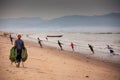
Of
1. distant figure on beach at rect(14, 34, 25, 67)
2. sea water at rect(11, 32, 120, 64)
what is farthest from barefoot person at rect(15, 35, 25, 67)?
sea water at rect(11, 32, 120, 64)

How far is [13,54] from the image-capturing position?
8336mm

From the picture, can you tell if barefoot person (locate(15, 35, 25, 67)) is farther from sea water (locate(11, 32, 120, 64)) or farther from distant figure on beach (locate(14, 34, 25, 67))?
sea water (locate(11, 32, 120, 64))

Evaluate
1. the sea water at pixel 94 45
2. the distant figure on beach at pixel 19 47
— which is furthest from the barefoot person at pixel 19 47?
the sea water at pixel 94 45

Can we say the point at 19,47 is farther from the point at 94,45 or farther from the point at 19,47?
the point at 94,45

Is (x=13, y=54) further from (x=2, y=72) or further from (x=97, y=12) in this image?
(x=97, y=12)

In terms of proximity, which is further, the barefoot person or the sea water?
the sea water

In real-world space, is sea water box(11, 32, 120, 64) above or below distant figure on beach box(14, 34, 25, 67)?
below

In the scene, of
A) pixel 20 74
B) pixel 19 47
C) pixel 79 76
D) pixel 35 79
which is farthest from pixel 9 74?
pixel 79 76

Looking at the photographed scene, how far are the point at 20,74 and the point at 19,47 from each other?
55.4 inches

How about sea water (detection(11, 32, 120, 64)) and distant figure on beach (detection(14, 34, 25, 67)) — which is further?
sea water (detection(11, 32, 120, 64))

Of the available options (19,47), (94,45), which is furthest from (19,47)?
(94,45)

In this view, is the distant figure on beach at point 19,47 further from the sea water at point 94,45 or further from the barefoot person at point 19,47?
the sea water at point 94,45

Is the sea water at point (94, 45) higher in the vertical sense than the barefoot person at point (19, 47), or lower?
lower

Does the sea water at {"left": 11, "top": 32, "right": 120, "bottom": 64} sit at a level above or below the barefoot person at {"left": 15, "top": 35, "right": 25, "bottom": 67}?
below
